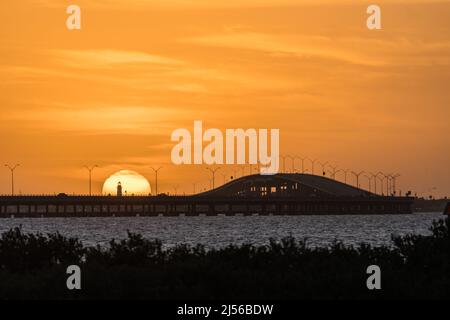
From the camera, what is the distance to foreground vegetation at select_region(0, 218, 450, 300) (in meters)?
38.4

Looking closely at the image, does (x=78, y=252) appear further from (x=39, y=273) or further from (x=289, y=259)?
(x=289, y=259)

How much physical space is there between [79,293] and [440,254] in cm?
1515

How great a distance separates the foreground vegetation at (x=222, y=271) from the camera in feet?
126

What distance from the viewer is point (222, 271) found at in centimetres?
4091

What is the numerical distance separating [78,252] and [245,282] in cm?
1213
